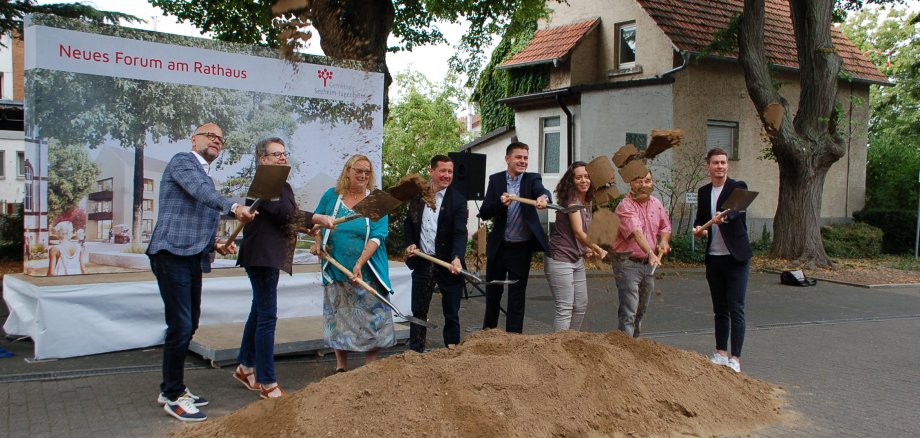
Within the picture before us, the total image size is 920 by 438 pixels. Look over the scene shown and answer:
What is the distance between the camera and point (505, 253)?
6461 millimetres

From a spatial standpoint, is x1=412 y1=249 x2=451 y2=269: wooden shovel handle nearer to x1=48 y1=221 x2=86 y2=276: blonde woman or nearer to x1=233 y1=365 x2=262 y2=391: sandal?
x1=233 y1=365 x2=262 y2=391: sandal

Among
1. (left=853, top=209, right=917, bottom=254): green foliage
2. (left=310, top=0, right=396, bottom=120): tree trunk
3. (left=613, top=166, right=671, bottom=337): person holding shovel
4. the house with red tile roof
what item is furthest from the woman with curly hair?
(left=853, top=209, right=917, bottom=254): green foliage

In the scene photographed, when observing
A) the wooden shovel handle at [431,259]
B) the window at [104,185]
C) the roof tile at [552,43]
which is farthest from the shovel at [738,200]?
the roof tile at [552,43]

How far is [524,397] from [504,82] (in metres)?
20.2

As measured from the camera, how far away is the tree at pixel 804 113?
1680 cm

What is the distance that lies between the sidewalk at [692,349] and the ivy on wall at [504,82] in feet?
41.5

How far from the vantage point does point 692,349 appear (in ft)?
25.6

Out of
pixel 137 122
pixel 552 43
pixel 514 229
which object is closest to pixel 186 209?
pixel 137 122

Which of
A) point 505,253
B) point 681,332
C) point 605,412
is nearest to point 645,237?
point 505,253

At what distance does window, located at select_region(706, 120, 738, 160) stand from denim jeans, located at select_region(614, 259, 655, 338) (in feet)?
49.5

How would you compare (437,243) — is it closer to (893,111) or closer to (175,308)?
(175,308)

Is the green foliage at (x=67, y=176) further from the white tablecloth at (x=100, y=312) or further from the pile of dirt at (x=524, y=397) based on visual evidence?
the pile of dirt at (x=524, y=397)

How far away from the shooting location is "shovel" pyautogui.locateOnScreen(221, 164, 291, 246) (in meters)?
4.66

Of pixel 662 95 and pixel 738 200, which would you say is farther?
pixel 662 95
